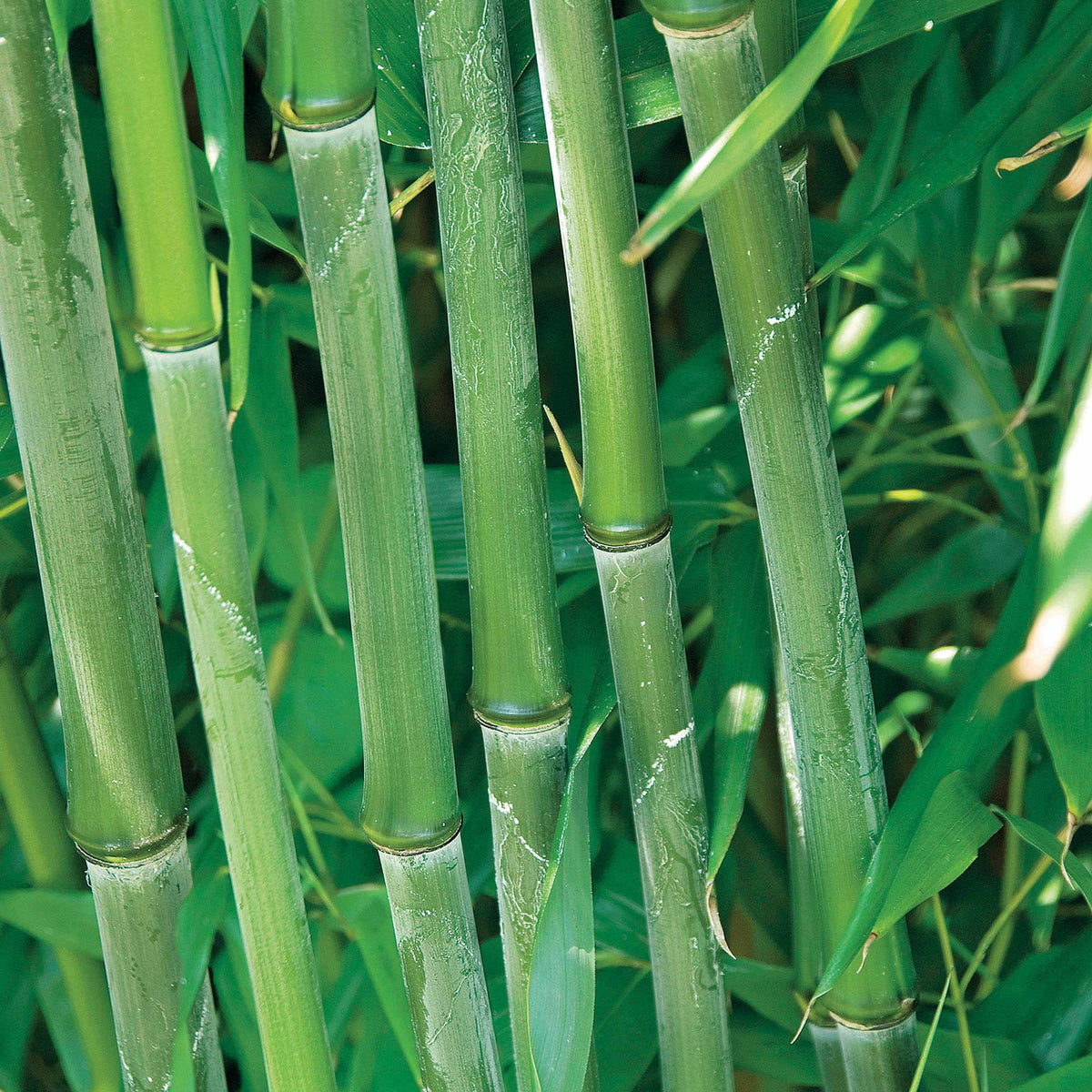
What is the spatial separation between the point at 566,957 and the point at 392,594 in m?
0.14

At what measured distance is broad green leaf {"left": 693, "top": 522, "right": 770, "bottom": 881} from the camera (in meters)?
0.41

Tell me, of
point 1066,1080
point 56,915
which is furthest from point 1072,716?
point 56,915

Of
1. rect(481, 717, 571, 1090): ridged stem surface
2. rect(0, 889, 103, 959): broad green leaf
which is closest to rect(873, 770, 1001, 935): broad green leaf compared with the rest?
rect(481, 717, 571, 1090): ridged stem surface

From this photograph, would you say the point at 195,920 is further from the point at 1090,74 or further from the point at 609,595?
the point at 1090,74

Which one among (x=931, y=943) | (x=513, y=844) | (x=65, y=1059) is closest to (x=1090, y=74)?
(x=513, y=844)

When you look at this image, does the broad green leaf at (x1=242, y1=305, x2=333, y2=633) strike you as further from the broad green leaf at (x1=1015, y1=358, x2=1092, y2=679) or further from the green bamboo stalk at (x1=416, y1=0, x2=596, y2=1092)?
the broad green leaf at (x1=1015, y1=358, x2=1092, y2=679)

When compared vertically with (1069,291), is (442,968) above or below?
below

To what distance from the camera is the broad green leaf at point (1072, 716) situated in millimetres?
345

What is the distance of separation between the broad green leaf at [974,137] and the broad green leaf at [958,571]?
22 cm

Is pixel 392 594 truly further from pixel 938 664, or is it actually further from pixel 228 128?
pixel 938 664

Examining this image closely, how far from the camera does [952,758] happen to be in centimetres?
38

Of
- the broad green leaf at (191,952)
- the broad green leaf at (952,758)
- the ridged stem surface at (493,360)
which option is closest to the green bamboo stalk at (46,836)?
the broad green leaf at (191,952)

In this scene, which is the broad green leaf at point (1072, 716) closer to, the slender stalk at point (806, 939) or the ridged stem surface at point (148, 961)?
the slender stalk at point (806, 939)

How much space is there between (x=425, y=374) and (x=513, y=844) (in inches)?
12.4
